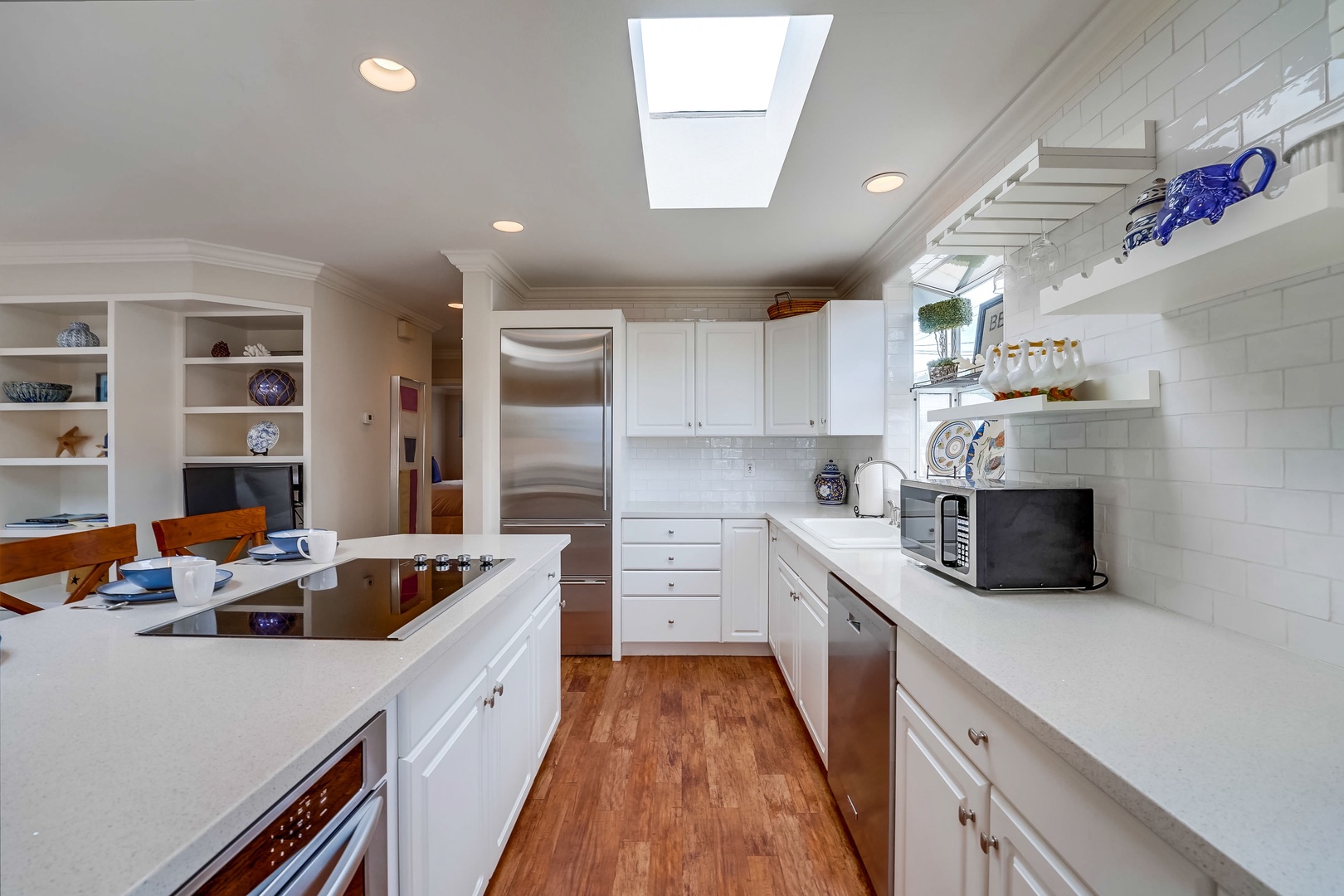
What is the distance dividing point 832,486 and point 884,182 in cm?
185

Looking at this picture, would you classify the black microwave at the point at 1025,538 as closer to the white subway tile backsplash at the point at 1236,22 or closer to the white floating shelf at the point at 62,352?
the white subway tile backsplash at the point at 1236,22

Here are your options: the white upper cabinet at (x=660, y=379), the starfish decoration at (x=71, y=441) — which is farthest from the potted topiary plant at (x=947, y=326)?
the starfish decoration at (x=71, y=441)

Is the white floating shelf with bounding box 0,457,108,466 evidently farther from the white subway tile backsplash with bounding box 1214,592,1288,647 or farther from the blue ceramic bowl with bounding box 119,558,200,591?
the white subway tile backsplash with bounding box 1214,592,1288,647

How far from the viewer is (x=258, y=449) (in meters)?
3.35

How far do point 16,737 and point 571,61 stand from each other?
1.79m

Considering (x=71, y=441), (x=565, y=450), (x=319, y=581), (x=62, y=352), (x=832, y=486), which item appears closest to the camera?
(x=319, y=581)

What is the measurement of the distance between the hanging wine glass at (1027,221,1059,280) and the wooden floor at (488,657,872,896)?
1908mm

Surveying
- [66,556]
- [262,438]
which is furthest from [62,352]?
[66,556]

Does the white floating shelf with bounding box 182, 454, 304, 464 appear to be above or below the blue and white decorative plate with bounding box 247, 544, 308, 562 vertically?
above

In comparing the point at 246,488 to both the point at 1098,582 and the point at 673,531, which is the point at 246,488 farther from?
the point at 1098,582

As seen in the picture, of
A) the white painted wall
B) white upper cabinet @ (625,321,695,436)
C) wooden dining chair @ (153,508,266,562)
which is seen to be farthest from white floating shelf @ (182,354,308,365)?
white upper cabinet @ (625,321,695,436)

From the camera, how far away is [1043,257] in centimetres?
166

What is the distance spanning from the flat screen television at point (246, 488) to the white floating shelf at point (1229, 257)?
151 inches

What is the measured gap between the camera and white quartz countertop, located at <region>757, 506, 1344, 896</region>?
56 cm
